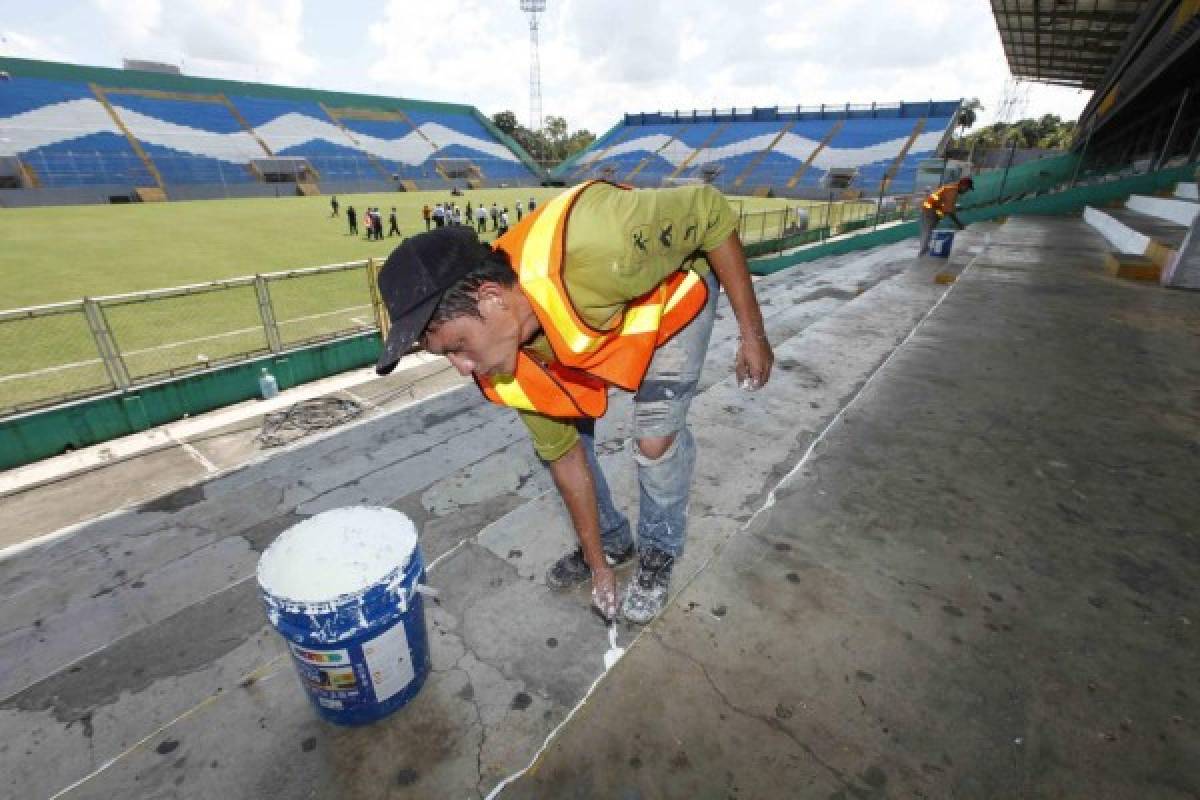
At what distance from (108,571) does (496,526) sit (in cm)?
219

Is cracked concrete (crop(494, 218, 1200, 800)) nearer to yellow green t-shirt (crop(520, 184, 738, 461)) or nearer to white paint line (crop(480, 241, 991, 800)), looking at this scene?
white paint line (crop(480, 241, 991, 800))

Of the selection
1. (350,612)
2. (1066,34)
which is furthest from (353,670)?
(1066,34)

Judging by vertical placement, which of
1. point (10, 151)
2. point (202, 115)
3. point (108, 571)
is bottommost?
point (108, 571)

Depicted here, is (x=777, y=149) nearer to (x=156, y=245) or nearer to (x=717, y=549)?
(x=156, y=245)

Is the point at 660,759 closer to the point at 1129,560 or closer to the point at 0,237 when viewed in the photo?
the point at 1129,560

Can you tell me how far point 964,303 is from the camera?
20.9ft

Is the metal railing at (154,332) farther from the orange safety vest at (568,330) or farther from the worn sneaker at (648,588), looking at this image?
the worn sneaker at (648,588)

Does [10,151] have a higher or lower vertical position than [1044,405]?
higher

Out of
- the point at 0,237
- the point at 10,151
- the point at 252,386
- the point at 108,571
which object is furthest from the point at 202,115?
the point at 108,571

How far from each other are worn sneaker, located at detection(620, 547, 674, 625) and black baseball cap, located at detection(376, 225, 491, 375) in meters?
1.33

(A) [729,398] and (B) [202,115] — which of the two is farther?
(B) [202,115]

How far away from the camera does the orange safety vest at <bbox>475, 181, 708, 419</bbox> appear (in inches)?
60.1

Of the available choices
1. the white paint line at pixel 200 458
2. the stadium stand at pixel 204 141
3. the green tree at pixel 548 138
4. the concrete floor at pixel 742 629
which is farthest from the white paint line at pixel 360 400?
the green tree at pixel 548 138

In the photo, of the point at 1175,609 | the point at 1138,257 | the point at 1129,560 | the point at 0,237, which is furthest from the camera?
the point at 0,237
